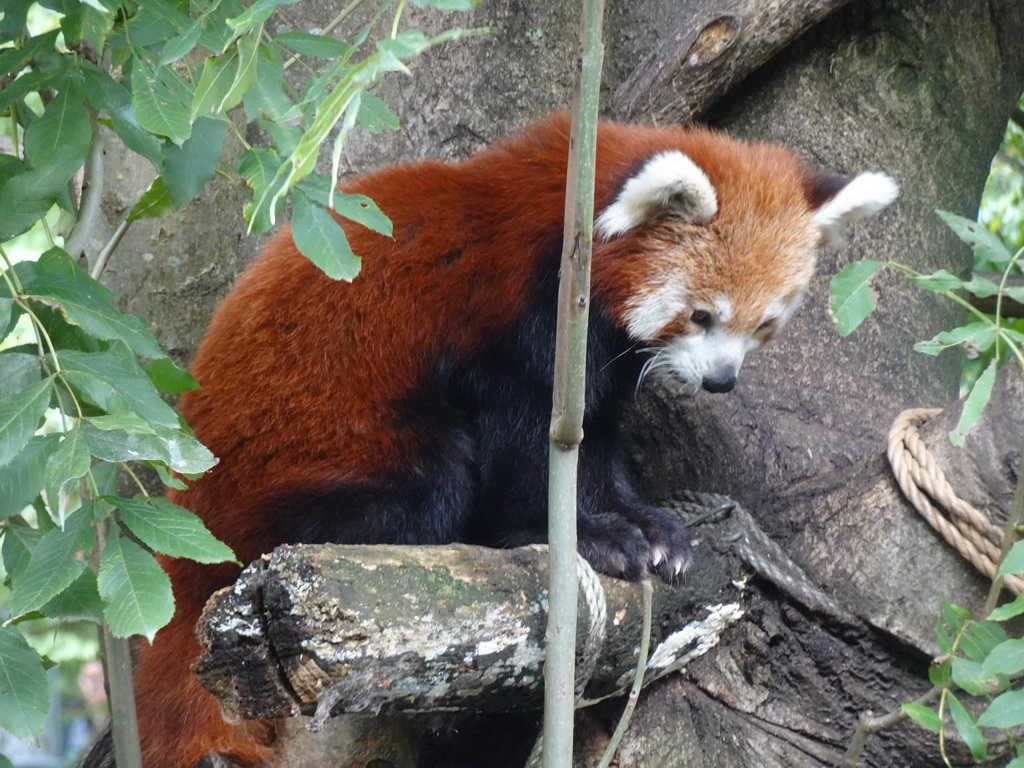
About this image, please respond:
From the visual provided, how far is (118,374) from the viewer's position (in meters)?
1.54

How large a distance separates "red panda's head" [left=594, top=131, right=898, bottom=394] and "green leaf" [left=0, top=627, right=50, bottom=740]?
1.74 metres

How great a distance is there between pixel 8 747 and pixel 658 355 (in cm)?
660

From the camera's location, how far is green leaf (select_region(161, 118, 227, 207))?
1.78 m

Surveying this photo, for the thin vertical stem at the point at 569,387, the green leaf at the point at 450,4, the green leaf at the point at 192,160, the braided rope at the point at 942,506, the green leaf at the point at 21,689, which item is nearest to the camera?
the green leaf at the point at 450,4

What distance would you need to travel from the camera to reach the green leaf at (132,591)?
4.55 ft

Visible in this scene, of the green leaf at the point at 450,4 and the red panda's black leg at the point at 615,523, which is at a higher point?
the green leaf at the point at 450,4

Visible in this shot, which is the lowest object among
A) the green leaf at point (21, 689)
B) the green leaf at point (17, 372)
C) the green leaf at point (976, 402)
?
the green leaf at point (976, 402)

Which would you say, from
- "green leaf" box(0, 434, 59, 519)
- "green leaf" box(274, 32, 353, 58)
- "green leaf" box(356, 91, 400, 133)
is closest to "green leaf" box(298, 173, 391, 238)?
"green leaf" box(356, 91, 400, 133)

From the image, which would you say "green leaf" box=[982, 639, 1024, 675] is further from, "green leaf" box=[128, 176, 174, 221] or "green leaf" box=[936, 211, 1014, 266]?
"green leaf" box=[128, 176, 174, 221]

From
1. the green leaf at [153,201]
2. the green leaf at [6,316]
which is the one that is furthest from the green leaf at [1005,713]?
the green leaf at [153,201]

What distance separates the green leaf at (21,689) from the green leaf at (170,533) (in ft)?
0.85

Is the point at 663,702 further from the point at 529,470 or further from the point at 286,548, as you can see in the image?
the point at 286,548

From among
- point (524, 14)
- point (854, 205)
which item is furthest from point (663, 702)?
point (524, 14)

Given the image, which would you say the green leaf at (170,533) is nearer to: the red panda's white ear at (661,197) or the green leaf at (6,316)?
the green leaf at (6,316)
